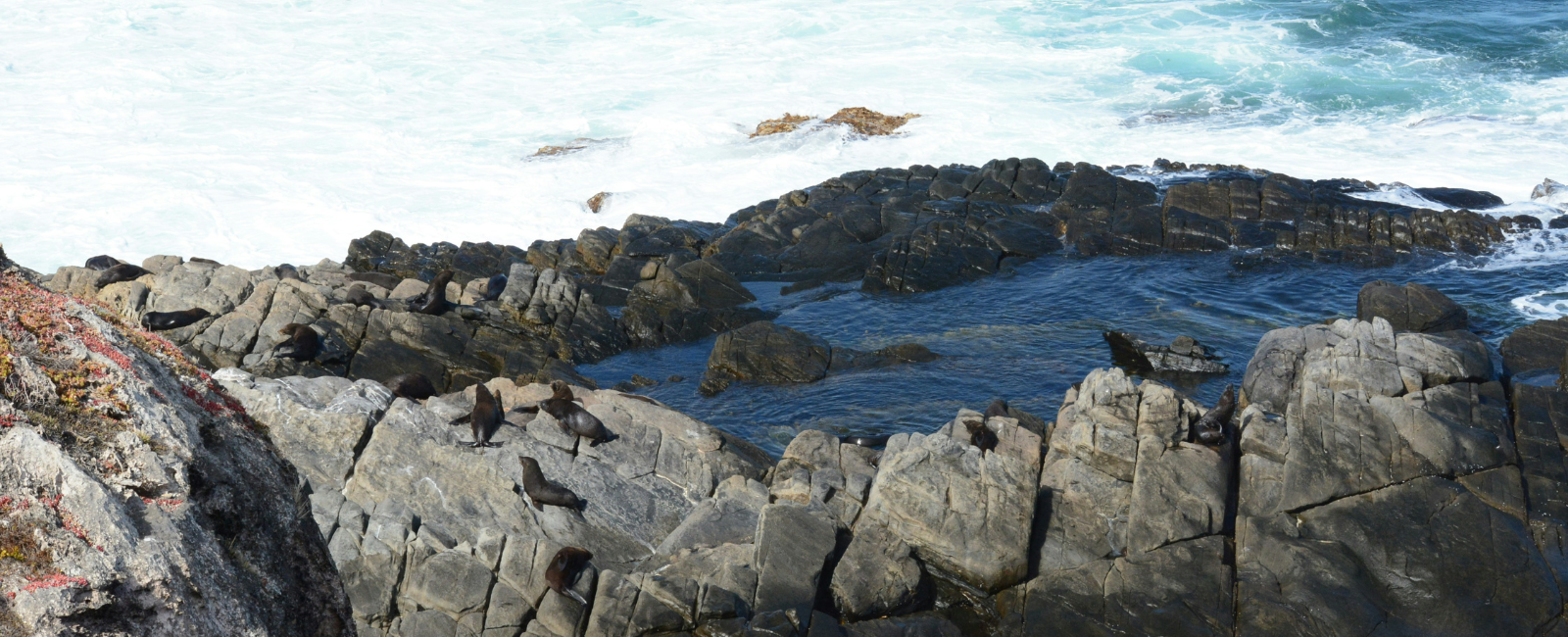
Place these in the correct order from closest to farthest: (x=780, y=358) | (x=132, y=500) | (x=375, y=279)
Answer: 1. (x=132, y=500)
2. (x=780, y=358)
3. (x=375, y=279)

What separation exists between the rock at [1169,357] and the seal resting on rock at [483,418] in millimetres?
12692

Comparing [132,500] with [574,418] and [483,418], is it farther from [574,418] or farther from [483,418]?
[574,418]

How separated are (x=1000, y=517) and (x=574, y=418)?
595 cm

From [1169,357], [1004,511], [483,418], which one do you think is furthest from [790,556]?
[1169,357]

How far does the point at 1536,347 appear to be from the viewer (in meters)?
18.3

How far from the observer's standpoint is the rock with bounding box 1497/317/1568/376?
17.9 m

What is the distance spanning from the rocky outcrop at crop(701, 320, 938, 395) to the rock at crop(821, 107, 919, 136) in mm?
19938

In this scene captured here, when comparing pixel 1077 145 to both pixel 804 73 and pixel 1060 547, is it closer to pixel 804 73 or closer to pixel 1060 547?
pixel 804 73

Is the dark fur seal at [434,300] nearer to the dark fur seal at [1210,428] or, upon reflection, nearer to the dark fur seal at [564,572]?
the dark fur seal at [564,572]

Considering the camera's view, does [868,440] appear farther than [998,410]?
Yes

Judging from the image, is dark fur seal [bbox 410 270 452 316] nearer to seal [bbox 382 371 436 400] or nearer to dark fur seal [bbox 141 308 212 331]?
dark fur seal [bbox 141 308 212 331]

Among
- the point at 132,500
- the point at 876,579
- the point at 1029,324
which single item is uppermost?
the point at 132,500

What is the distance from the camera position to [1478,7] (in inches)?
1993

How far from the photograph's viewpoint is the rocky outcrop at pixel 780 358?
21.0 metres
